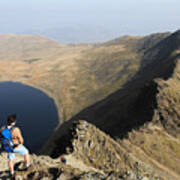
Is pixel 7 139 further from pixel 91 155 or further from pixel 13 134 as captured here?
pixel 91 155

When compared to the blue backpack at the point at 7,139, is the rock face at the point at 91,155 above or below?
below

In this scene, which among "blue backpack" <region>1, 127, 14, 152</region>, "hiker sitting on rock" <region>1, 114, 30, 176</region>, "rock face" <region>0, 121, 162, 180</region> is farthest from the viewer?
"rock face" <region>0, 121, 162, 180</region>

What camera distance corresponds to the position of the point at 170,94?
287 ft

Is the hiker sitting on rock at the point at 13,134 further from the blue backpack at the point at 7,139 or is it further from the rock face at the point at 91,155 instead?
the rock face at the point at 91,155

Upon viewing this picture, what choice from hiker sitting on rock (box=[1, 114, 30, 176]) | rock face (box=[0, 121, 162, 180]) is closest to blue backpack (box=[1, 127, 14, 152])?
hiker sitting on rock (box=[1, 114, 30, 176])

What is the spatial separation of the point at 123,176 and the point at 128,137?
45.8m

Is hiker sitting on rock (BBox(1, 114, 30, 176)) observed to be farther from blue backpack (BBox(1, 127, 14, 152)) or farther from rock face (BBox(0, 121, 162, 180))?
rock face (BBox(0, 121, 162, 180))

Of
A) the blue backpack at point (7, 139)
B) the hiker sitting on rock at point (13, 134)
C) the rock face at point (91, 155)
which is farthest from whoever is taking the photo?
the rock face at point (91, 155)

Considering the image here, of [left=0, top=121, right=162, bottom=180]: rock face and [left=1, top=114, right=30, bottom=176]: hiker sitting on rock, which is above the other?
[left=1, top=114, right=30, bottom=176]: hiker sitting on rock

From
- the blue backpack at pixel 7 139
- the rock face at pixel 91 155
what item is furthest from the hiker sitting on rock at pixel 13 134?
Answer: the rock face at pixel 91 155

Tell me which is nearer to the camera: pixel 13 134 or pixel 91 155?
pixel 13 134

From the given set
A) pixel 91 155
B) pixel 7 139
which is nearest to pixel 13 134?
pixel 7 139

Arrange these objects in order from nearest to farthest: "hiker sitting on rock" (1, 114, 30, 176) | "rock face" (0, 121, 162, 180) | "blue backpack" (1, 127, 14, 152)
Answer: "hiker sitting on rock" (1, 114, 30, 176), "blue backpack" (1, 127, 14, 152), "rock face" (0, 121, 162, 180)

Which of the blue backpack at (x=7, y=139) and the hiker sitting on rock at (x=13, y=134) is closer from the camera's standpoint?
the hiker sitting on rock at (x=13, y=134)
